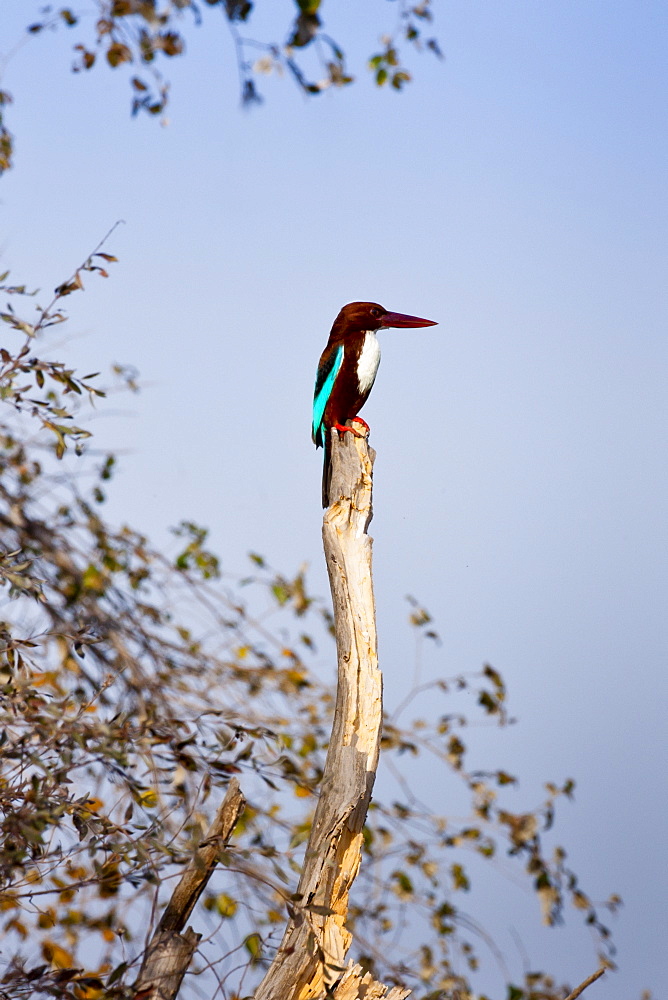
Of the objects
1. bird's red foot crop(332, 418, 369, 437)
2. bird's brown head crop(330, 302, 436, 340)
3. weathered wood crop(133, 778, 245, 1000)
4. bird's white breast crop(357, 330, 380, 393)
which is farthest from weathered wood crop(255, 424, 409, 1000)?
bird's brown head crop(330, 302, 436, 340)

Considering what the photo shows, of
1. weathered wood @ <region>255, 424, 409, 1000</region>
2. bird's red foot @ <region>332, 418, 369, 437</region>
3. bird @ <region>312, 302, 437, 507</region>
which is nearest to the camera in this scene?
weathered wood @ <region>255, 424, 409, 1000</region>

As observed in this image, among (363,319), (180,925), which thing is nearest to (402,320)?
(363,319)

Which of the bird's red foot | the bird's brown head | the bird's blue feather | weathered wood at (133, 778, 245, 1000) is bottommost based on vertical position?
weathered wood at (133, 778, 245, 1000)

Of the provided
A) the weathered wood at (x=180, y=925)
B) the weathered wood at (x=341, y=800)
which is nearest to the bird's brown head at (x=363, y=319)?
the weathered wood at (x=341, y=800)

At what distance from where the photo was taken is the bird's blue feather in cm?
271

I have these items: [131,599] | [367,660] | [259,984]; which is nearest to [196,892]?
[259,984]

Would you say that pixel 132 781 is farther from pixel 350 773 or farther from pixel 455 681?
pixel 455 681

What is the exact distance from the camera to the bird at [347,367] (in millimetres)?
2668

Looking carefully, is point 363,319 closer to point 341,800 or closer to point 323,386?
point 323,386

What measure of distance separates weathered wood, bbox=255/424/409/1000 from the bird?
1.39ft

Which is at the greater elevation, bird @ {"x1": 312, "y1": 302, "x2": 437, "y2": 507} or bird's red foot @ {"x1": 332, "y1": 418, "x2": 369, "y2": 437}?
bird @ {"x1": 312, "y1": 302, "x2": 437, "y2": 507}

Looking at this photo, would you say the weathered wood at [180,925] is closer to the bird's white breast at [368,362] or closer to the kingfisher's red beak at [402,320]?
the bird's white breast at [368,362]

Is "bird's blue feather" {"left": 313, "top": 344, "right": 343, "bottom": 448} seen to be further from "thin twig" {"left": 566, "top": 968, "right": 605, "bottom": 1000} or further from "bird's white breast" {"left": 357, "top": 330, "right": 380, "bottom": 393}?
"thin twig" {"left": 566, "top": 968, "right": 605, "bottom": 1000}

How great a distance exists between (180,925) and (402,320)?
1.74 m
